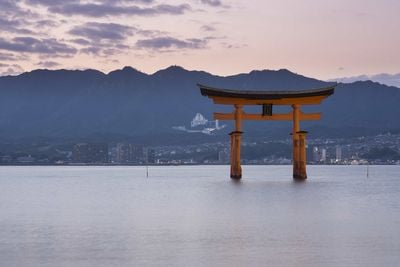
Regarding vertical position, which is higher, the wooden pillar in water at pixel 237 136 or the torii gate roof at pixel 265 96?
the torii gate roof at pixel 265 96

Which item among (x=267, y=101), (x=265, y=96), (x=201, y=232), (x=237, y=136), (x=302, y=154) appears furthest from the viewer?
(x=302, y=154)

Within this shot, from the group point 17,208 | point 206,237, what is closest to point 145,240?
point 206,237

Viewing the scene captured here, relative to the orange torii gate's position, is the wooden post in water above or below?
below

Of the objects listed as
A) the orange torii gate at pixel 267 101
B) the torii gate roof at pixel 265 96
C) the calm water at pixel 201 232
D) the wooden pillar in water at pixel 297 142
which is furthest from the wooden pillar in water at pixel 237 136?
the calm water at pixel 201 232

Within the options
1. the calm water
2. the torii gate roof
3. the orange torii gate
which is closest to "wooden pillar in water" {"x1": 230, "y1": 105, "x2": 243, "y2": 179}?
the orange torii gate

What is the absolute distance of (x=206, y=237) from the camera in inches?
1278

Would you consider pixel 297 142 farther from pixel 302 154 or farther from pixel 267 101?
pixel 267 101

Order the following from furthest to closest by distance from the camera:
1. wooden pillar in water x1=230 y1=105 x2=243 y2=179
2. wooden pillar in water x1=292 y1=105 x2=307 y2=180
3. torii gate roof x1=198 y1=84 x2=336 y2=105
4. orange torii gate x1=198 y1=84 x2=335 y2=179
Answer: wooden pillar in water x1=292 y1=105 x2=307 y2=180, wooden pillar in water x1=230 y1=105 x2=243 y2=179, orange torii gate x1=198 y1=84 x2=335 y2=179, torii gate roof x1=198 y1=84 x2=336 y2=105

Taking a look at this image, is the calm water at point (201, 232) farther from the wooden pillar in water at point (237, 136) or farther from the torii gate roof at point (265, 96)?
the wooden pillar in water at point (237, 136)

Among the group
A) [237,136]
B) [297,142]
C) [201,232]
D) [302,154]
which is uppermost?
[237,136]

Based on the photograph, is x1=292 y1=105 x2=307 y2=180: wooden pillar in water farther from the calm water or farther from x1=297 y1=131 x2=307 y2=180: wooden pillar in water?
the calm water

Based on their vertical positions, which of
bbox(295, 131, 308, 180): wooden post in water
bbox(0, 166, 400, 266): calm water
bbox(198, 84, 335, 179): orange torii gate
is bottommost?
bbox(0, 166, 400, 266): calm water

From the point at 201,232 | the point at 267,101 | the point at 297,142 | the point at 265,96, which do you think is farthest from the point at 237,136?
the point at 201,232

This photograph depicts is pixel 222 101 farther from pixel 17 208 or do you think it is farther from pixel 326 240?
pixel 326 240
